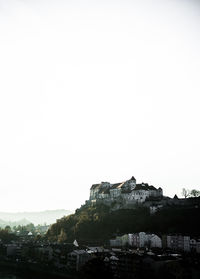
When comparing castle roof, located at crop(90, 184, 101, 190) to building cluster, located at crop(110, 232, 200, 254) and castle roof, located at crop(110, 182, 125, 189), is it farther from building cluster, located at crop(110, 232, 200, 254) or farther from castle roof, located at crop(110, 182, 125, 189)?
building cluster, located at crop(110, 232, 200, 254)

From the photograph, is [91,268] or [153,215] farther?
[153,215]

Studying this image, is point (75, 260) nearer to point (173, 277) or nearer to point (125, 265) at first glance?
point (125, 265)

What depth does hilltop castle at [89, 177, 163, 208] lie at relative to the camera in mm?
89750

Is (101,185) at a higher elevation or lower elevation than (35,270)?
higher

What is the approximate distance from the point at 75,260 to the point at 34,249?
17110 millimetres

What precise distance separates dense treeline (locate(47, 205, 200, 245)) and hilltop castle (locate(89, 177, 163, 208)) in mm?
4815

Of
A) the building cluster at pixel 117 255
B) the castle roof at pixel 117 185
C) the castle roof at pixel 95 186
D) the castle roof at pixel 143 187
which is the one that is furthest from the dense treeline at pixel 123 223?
the castle roof at pixel 95 186

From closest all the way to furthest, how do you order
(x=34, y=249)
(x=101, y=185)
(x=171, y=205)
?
1. (x=34, y=249)
2. (x=171, y=205)
3. (x=101, y=185)

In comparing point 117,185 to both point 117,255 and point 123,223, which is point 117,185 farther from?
point 117,255

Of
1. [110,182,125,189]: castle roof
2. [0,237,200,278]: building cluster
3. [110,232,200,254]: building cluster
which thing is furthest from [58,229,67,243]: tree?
[110,182,125,189]: castle roof

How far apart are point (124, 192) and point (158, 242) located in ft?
92.3

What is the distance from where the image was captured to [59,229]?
91188 millimetres

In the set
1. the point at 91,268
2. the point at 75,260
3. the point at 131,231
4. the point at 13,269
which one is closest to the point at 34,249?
the point at 13,269

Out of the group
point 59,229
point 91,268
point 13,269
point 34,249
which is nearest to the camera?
point 91,268
